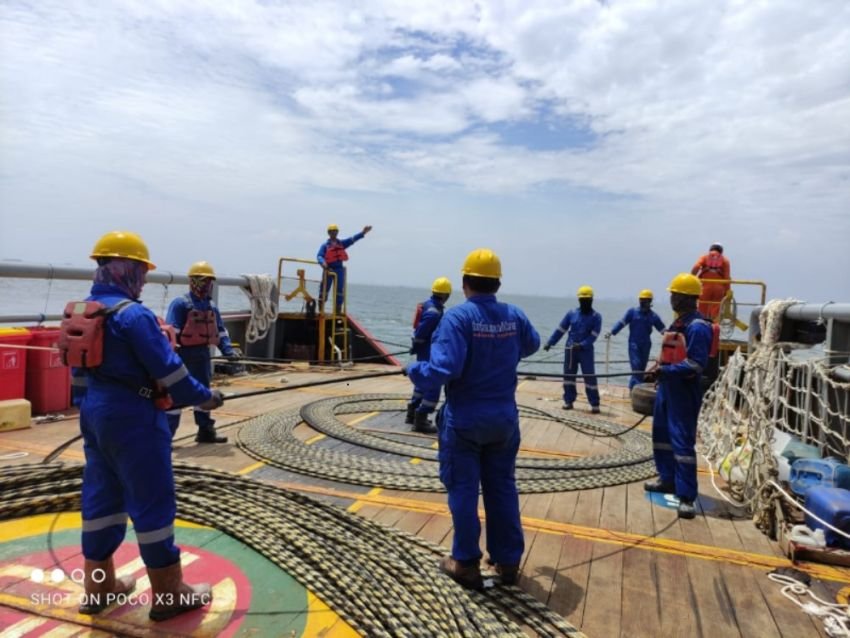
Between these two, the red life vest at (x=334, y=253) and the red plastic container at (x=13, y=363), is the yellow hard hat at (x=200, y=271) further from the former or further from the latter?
the red life vest at (x=334, y=253)

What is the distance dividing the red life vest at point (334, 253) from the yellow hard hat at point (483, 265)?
9.20m

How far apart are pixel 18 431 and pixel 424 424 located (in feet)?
13.3

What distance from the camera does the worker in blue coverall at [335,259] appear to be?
12320 mm

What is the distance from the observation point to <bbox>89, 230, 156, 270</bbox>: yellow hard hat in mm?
2771

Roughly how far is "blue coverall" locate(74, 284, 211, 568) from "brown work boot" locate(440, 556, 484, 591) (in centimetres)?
138

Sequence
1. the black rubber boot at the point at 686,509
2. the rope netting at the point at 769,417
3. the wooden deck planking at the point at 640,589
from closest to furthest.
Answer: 1. the wooden deck planking at the point at 640,589
2. the black rubber boot at the point at 686,509
3. the rope netting at the point at 769,417

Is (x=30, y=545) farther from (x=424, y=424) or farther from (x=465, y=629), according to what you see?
(x=424, y=424)

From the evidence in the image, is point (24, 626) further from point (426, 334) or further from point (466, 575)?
point (426, 334)

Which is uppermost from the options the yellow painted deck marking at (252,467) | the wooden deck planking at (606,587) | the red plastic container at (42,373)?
the red plastic container at (42,373)

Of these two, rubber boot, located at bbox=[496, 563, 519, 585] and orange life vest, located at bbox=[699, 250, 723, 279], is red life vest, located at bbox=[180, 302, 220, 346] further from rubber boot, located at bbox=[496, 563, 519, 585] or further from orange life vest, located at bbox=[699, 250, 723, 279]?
orange life vest, located at bbox=[699, 250, 723, 279]

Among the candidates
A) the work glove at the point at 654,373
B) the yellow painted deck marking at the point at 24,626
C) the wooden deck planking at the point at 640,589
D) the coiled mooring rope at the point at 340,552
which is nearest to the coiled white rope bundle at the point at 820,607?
the wooden deck planking at the point at 640,589

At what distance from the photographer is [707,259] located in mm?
10562

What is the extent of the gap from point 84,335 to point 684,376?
386 cm

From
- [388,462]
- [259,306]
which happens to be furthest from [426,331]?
[259,306]
